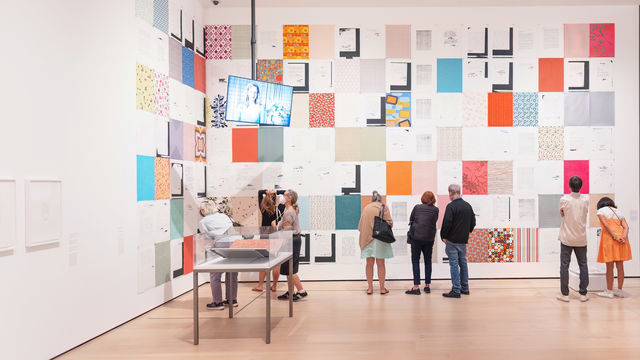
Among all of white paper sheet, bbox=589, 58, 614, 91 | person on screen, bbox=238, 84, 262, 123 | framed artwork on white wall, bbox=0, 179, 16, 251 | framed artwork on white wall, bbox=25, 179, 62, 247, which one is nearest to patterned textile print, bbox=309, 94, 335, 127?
person on screen, bbox=238, 84, 262, 123

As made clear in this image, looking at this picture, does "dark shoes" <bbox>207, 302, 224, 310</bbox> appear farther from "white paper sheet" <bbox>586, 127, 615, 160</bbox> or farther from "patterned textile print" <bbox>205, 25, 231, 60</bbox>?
"white paper sheet" <bbox>586, 127, 615, 160</bbox>

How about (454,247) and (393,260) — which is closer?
(454,247)

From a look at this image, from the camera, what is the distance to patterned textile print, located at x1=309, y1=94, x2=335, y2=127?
286 inches

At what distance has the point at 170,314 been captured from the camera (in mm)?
5305

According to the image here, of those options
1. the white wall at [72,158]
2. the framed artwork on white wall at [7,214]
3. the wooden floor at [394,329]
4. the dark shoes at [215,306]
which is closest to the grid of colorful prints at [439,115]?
the wooden floor at [394,329]

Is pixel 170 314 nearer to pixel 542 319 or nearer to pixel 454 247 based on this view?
pixel 454 247

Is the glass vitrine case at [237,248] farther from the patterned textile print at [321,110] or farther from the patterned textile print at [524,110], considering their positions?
the patterned textile print at [524,110]

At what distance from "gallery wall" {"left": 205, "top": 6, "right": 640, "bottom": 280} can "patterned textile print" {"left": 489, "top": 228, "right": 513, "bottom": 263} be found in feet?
0.70

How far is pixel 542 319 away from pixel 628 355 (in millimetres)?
1116

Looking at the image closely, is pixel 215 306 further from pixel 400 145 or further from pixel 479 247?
pixel 479 247

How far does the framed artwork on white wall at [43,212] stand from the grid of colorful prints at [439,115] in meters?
3.44

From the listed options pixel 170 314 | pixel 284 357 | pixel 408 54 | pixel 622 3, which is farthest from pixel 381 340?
pixel 622 3

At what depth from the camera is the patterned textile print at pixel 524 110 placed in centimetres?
726

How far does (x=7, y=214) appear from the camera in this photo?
3387 mm
